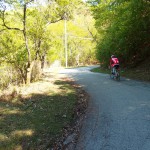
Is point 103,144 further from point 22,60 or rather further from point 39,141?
point 22,60

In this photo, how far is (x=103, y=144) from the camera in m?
6.34

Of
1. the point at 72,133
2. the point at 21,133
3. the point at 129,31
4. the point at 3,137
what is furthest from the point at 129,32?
the point at 3,137

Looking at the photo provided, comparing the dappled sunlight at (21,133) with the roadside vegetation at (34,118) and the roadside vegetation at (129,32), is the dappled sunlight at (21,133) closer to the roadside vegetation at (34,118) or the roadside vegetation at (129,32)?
the roadside vegetation at (34,118)

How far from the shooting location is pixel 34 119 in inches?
325

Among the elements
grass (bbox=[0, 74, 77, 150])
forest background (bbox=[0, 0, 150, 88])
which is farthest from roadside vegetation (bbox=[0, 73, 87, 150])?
forest background (bbox=[0, 0, 150, 88])

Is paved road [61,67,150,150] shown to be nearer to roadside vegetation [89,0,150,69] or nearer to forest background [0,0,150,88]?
forest background [0,0,150,88]

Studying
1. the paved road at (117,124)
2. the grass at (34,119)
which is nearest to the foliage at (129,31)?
the paved road at (117,124)

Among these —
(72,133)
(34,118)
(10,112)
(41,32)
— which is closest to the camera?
(72,133)

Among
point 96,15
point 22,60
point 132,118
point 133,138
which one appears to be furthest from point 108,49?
point 133,138

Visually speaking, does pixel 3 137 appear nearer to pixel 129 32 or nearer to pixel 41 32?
pixel 41 32

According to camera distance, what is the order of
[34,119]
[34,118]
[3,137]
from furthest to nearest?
1. [34,118]
2. [34,119]
3. [3,137]

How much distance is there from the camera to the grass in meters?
6.58

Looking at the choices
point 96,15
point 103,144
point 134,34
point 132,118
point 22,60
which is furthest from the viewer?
point 96,15

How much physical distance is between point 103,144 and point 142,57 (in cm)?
1904
